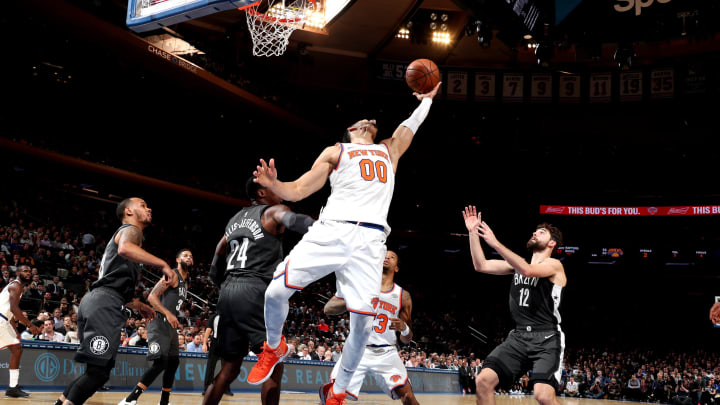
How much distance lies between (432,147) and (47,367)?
2393cm

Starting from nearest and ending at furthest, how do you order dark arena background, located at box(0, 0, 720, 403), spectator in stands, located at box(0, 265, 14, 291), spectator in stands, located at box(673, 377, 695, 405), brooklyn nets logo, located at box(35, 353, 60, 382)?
brooklyn nets logo, located at box(35, 353, 60, 382) < spectator in stands, located at box(0, 265, 14, 291) < dark arena background, located at box(0, 0, 720, 403) < spectator in stands, located at box(673, 377, 695, 405)

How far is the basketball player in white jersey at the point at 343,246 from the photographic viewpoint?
4.69 metres

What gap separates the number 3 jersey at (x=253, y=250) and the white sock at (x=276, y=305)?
643mm

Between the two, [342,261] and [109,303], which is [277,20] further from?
[342,261]

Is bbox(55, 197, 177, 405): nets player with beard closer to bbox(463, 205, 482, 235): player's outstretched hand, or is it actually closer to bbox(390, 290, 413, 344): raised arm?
bbox(390, 290, 413, 344): raised arm

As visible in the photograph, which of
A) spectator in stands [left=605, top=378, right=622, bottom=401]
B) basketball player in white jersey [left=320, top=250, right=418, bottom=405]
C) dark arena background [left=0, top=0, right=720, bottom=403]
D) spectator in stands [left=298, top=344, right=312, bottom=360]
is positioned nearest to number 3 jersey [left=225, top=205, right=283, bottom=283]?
basketball player in white jersey [left=320, top=250, right=418, bottom=405]

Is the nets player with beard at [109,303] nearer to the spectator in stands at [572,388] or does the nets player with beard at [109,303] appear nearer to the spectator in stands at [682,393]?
the spectator in stands at [682,393]

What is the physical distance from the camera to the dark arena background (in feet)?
61.0

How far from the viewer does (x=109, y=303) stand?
18.5 feet

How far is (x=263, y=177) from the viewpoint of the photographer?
443 cm

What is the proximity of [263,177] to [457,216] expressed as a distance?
30266mm

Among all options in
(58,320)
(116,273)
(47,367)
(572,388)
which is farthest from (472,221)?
(572,388)

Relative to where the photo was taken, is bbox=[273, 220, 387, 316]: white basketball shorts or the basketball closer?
bbox=[273, 220, 387, 316]: white basketball shorts

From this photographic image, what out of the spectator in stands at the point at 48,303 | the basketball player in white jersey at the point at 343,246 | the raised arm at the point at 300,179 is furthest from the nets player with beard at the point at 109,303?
the spectator in stands at the point at 48,303
